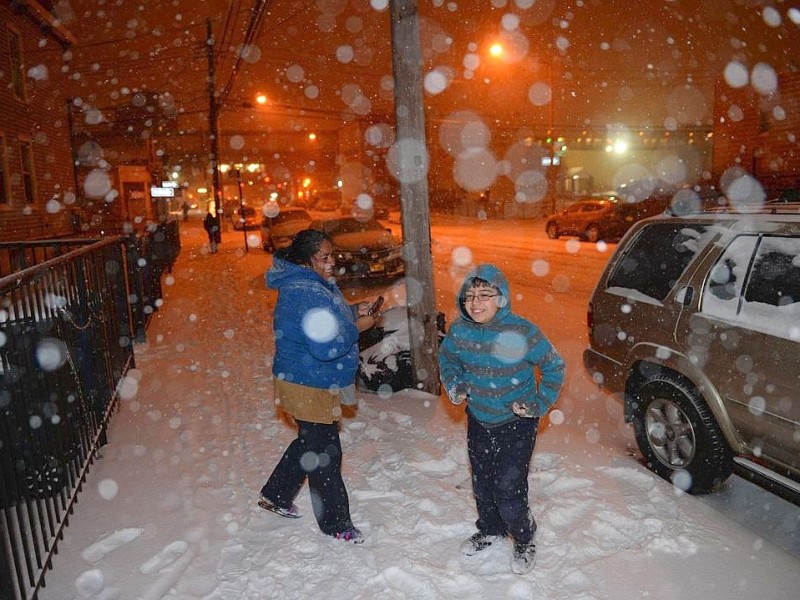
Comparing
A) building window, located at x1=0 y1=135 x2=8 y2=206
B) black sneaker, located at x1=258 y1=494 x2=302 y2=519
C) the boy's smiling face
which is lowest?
black sneaker, located at x1=258 y1=494 x2=302 y2=519

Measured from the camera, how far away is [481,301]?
2.93 metres

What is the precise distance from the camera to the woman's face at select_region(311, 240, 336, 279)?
3209mm

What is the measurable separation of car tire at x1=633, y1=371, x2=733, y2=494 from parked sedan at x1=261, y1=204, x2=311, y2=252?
19.1 metres

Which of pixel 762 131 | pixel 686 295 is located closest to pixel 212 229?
pixel 762 131

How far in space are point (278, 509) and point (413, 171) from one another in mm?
3275

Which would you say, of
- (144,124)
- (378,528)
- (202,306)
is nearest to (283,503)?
(378,528)

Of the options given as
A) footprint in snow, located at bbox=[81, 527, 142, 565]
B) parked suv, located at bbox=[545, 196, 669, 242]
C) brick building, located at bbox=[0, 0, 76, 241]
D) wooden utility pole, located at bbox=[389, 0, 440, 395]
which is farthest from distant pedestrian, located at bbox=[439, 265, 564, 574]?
parked suv, located at bbox=[545, 196, 669, 242]

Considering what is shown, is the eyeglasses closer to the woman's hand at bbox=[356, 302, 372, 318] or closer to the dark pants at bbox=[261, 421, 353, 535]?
the woman's hand at bbox=[356, 302, 372, 318]

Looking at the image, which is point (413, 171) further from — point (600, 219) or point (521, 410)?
point (600, 219)

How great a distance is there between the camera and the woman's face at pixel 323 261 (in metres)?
3.21

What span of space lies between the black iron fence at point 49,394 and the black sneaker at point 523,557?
2.40 m

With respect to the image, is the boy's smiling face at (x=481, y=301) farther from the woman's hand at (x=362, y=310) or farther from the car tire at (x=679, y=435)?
the car tire at (x=679, y=435)

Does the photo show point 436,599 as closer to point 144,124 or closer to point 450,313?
point 450,313

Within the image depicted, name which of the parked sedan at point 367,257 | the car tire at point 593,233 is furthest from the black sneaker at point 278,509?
the car tire at point 593,233
